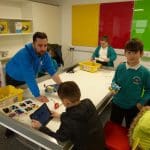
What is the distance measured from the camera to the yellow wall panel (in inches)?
178

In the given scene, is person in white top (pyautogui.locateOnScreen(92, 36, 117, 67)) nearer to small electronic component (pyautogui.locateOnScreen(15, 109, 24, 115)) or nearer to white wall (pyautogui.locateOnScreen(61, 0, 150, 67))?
white wall (pyautogui.locateOnScreen(61, 0, 150, 67))

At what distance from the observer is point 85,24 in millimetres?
4695

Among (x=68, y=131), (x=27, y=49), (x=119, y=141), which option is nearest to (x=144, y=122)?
(x=119, y=141)

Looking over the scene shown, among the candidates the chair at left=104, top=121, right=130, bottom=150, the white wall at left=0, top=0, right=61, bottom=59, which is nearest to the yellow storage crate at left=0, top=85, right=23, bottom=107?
the chair at left=104, top=121, right=130, bottom=150

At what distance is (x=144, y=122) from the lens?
3.87 feet

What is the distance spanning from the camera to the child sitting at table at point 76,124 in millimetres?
1157

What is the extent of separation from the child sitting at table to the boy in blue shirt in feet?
1.96

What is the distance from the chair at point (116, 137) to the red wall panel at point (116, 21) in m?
3.01

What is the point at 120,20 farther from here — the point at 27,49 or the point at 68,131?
the point at 68,131

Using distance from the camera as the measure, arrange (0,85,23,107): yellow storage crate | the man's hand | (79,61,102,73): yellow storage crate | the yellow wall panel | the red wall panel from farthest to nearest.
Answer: the yellow wall panel → the red wall panel → (79,61,102,73): yellow storage crate → the man's hand → (0,85,23,107): yellow storage crate

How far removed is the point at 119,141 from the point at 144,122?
0.41 m

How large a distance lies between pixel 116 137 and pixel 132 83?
1.77 ft

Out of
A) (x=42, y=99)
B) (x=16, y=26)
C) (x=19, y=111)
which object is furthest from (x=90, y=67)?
(x=16, y=26)

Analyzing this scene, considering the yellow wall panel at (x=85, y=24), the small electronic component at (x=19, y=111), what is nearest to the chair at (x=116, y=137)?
the small electronic component at (x=19, y=111)
